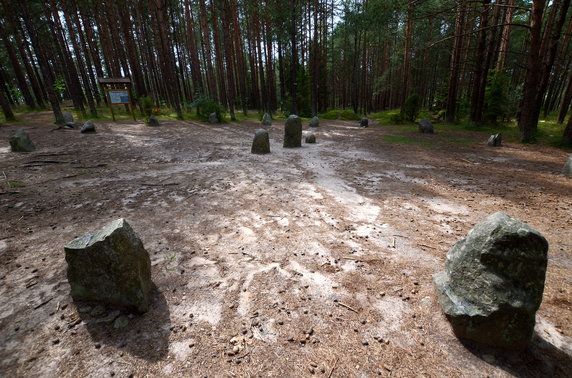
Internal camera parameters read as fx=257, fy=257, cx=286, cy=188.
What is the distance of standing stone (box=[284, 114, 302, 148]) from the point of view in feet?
32.4

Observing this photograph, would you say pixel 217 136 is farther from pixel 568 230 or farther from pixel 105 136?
pixel 568 230

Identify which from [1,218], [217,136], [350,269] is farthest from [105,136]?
[350,269]

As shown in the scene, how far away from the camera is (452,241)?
11.8 feet

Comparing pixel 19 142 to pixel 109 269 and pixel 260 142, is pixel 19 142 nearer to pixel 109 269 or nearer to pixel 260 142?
pixel 260 142

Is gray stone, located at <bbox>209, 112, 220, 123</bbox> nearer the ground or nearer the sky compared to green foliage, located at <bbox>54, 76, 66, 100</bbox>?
nearer the ground

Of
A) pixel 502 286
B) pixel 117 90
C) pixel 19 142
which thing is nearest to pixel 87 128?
pixel 19 142

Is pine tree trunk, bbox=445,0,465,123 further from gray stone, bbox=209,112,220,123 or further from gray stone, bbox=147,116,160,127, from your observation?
gray stone, bbox=147,116,160,127

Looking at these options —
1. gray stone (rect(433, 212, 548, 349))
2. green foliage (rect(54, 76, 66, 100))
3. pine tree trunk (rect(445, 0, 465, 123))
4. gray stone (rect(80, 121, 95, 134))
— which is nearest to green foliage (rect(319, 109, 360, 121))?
pine tree trunk (rect(445, 0, 465, 123))

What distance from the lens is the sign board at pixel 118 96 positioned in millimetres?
15391

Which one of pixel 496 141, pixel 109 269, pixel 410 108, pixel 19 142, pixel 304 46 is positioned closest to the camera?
pixel 109 269

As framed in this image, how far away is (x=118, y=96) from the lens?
614 inches

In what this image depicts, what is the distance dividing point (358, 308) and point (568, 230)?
375 centimetres

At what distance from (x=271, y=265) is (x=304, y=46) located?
89.1ft

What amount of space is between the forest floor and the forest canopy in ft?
22.5
